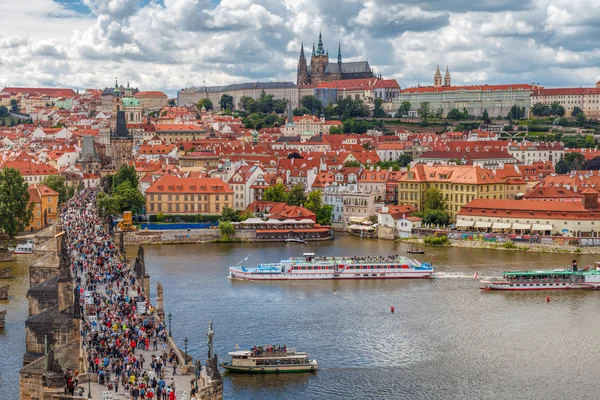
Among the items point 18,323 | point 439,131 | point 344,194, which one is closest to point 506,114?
point 439,131

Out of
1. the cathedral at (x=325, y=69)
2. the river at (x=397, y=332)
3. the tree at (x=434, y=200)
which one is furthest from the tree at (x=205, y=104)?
the river at (x=397, y=332)

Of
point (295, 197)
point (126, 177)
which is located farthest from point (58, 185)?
point (295, 197)

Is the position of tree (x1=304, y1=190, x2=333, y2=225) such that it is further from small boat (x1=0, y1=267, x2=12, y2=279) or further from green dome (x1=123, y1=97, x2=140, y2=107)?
green dome (x1=123, y1=97, x2=140, y2=107)

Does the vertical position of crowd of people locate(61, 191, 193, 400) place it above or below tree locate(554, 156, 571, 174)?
below

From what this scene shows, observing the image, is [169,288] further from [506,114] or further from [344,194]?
[506,114]

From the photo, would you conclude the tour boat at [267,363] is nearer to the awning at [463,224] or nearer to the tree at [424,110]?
the awning at [463,224]

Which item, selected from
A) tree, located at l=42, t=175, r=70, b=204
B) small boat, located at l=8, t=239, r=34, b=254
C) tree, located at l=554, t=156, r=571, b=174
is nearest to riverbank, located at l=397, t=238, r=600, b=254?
small boat, located at l=8, t=239, r=34, b=254
